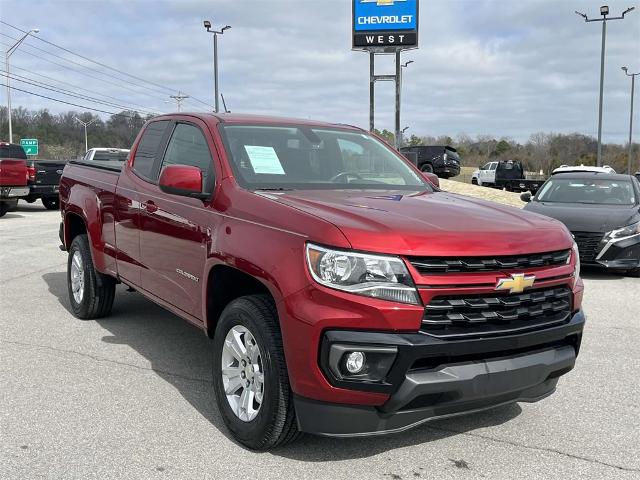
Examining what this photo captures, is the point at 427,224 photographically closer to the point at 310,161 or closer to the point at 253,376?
the point at 253,376

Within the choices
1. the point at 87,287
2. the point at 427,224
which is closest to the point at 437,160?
the point at 87,287

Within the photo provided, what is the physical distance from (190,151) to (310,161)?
2.91 feet

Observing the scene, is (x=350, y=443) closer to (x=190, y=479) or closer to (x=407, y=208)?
(x=190, y=479)

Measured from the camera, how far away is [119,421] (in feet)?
12.2

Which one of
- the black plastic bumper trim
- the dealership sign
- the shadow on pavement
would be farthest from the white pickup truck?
the black plastic bumper trim

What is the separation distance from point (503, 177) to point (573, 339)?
111 ft

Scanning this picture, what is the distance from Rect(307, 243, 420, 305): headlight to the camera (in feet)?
9.24

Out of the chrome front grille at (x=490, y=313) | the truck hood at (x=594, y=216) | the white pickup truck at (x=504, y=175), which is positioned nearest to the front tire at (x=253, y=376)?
the chrome front grille at (x=490, y=313)

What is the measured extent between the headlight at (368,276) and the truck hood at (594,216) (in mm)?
6646

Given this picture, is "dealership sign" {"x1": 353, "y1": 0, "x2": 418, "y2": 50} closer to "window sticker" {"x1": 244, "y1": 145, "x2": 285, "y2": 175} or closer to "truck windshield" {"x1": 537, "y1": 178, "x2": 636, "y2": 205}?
"truck windshield" {"x1": 537, "y1": 178, "x2": 636, "y2": 205}

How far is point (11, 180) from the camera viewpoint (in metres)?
16.3

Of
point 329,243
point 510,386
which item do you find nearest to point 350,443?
point 510,386

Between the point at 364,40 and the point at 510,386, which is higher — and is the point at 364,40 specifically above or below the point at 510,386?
above

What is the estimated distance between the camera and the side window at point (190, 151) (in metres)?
4.07
